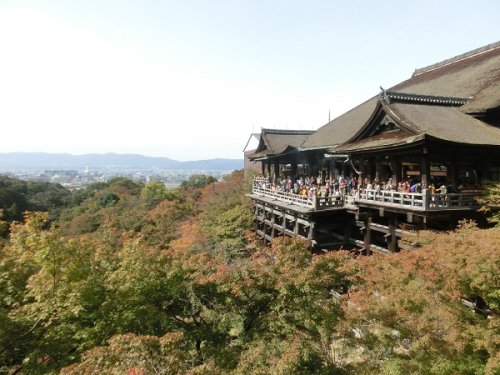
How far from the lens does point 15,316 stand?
26.1ft

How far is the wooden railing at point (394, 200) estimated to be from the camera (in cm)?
1220

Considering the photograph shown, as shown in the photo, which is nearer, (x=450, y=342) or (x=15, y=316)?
(x=450, y=342)

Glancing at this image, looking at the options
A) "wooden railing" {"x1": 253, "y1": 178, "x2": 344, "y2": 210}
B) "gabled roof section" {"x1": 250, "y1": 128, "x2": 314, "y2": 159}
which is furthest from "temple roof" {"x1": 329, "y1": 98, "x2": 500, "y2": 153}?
"gabled roof section" {"x1": 250, "y1": 128, "x2": 314, "y2": 159}

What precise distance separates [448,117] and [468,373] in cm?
1243

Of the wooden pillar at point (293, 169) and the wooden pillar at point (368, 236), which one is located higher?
the wooden pillar at point (293, 169)

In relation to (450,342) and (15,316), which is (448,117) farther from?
(15,316)

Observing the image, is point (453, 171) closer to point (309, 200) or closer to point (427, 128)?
point (427, 128)

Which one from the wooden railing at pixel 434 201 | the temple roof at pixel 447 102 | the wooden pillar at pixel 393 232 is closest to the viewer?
the wooden railing at pixel 434 201

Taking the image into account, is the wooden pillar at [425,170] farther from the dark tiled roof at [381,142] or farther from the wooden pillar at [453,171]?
the wooden pillar at [453,171]

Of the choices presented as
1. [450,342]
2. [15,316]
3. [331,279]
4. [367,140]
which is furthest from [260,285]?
[367,140]

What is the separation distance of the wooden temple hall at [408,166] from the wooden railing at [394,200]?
39 millimetres

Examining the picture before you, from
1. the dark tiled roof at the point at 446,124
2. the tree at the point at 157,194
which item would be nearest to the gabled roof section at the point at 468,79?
the dark tiled roof at the point at 446,124

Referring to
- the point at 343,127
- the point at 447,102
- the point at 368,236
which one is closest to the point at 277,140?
the point at 343,127

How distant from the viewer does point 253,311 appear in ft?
31.4
